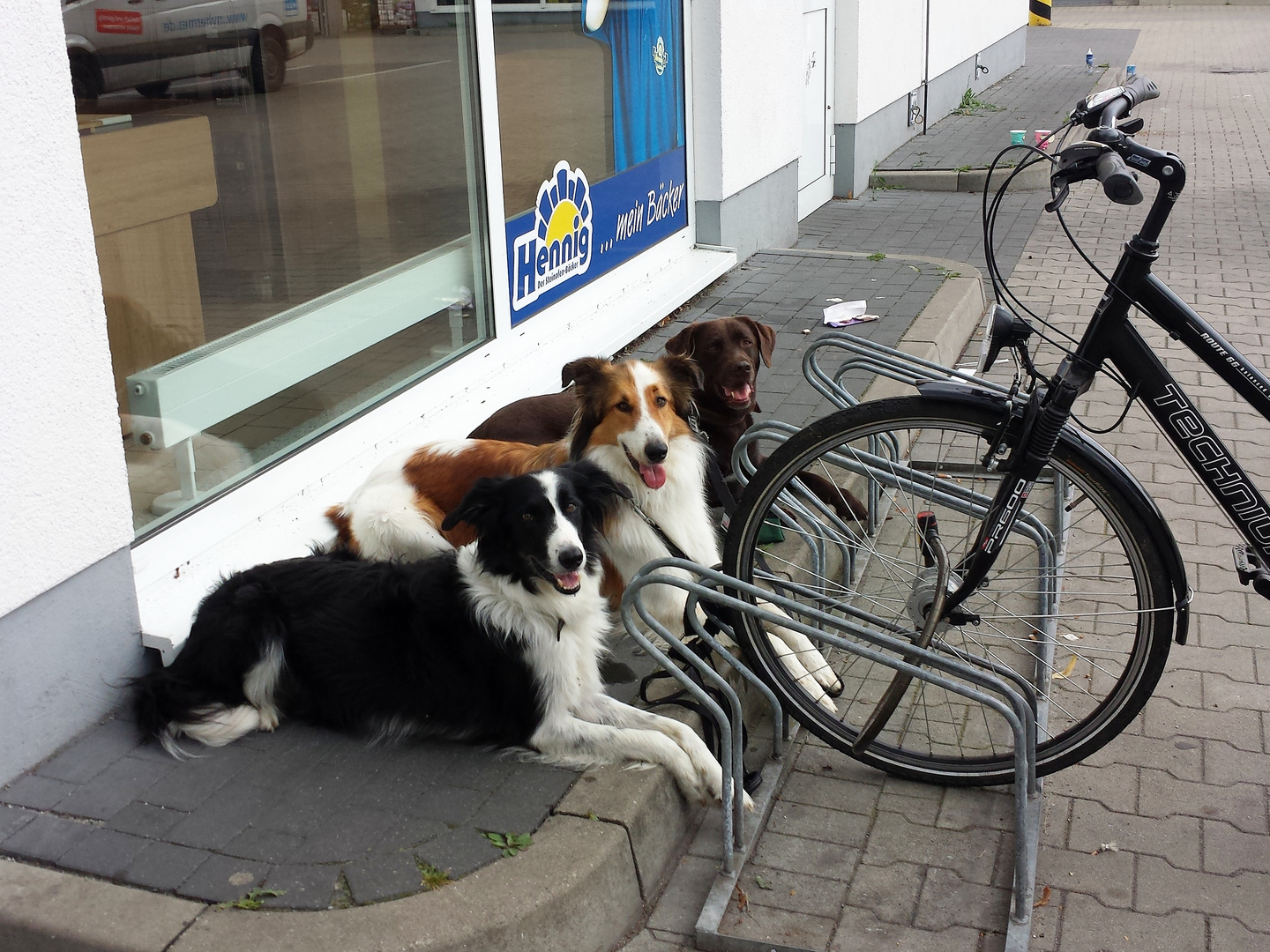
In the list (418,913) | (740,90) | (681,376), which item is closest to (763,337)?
(681,376)

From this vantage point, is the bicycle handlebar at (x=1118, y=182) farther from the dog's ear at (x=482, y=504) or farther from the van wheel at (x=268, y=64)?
the van wheel at (x=268, y=64)

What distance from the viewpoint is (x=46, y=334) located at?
313cm

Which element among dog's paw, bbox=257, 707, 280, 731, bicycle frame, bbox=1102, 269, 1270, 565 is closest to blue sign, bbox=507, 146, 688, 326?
dog's paw, bbox=257, 707, 280, 731

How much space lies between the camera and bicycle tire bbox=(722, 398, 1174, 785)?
310 cm

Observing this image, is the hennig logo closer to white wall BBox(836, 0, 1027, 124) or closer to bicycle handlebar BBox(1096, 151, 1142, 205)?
bicycle handlebar BBox(1096, 151, 1142, 205)

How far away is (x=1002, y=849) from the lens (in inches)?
125

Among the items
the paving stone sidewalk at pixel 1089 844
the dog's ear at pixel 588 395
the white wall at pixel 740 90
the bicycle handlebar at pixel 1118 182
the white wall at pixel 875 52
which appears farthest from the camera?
the white wall at pixel 875 52

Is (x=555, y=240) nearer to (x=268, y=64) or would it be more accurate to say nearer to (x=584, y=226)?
(x=584, y=226)

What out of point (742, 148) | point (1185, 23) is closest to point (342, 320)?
point (742, 148)

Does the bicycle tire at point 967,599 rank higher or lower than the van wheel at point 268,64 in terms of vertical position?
lower

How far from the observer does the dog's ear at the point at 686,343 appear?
4828mm

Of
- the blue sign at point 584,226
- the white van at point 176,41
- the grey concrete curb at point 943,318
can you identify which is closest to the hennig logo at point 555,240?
the blue sign at point 584,226

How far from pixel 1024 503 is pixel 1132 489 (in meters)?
0.37

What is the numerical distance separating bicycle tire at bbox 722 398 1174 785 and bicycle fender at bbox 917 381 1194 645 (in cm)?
1
